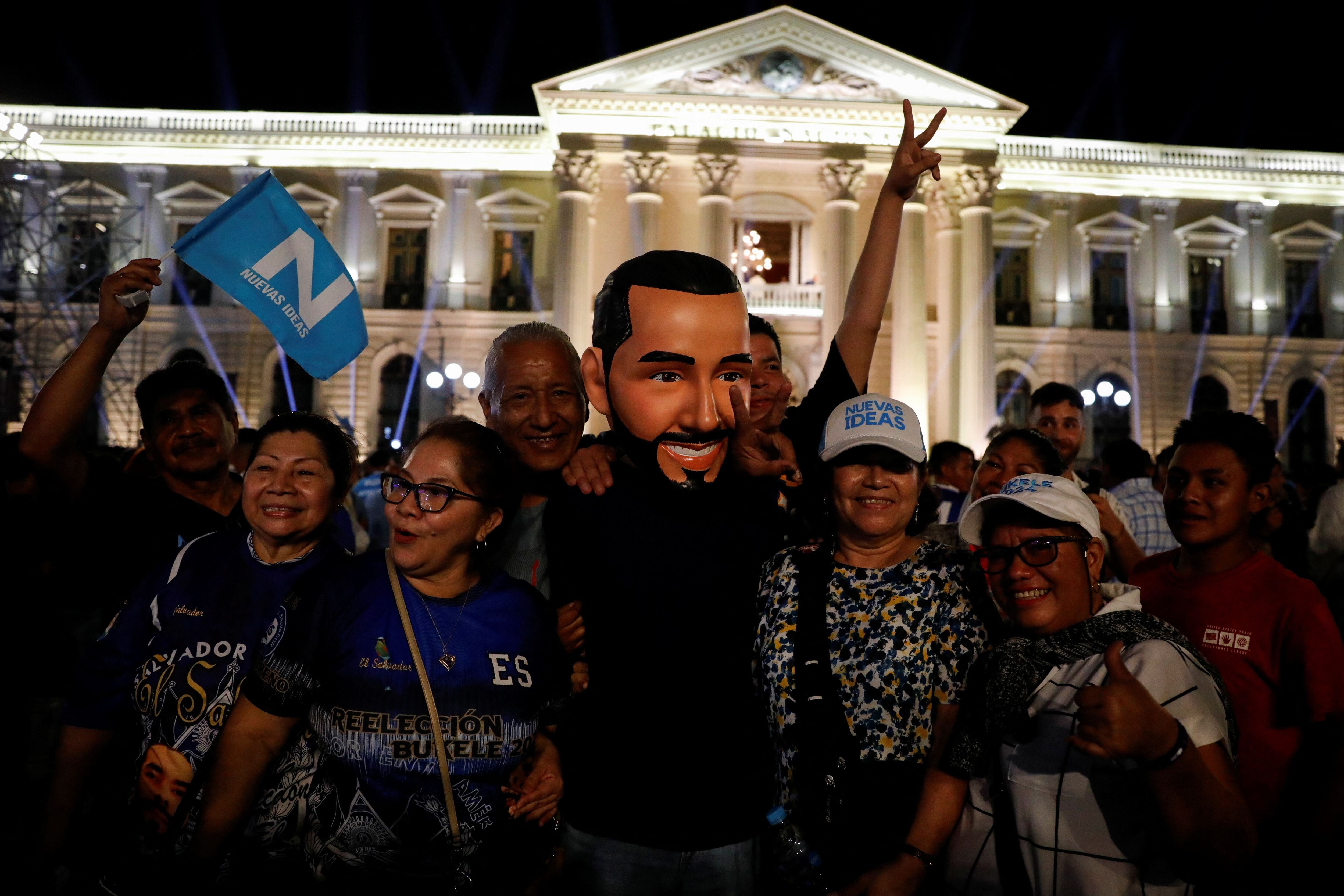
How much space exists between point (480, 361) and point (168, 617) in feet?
84.0

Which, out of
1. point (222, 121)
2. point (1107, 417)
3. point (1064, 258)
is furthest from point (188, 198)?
point (1107, 417)

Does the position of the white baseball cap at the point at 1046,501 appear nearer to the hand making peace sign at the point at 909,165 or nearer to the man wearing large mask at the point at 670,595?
the man wearing large mask at the point at 670,595

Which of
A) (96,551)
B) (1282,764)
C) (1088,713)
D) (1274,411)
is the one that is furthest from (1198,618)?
(1274,411)

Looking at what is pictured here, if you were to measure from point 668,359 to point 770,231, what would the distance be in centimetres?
2570

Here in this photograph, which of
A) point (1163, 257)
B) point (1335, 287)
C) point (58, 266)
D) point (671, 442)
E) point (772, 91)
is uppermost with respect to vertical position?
point (772, 91)

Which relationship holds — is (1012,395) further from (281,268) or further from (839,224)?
(281,268)

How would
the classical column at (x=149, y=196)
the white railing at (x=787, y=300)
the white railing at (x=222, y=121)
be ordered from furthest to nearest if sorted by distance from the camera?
1. the classical column at (x=149, y=196)
2. the white railing at (x=222, y=121)
3. the white railing at (x=787, y=300)

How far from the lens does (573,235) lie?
24.5m

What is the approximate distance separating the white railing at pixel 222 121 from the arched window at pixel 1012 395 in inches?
632

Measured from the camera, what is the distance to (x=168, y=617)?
262 cm

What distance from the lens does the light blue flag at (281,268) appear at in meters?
3.11

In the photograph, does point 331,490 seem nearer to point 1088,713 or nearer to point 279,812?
point 279,812

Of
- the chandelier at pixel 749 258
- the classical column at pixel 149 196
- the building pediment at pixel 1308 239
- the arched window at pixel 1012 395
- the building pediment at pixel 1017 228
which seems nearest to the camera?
the chandelier at pixel 749 258

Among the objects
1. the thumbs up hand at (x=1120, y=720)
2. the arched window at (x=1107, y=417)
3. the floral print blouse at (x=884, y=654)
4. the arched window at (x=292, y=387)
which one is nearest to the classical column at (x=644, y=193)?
the arched window at (x=292, y=387)
